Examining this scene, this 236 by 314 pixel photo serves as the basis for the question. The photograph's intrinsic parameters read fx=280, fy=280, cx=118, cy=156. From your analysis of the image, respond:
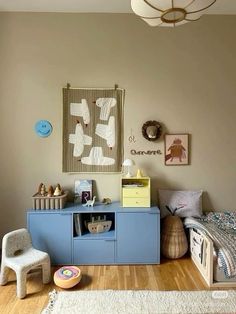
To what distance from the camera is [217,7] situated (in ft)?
9.89

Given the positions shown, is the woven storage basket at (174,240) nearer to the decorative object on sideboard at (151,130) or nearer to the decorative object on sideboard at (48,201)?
the decorative object on sideboard at (151,130)

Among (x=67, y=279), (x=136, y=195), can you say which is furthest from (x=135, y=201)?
(x=67, y=279)

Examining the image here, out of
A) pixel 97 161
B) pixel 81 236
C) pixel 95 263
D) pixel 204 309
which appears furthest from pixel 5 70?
pixel 204 309

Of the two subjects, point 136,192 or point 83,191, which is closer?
point 136,192

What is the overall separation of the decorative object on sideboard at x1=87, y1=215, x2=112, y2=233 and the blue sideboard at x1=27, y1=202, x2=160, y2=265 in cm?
10

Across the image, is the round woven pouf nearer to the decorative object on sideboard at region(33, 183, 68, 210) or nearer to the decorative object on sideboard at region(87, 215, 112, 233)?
the decorative object on sideboard at region(87, 215, 112, 233)

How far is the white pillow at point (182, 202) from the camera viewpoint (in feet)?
10.3

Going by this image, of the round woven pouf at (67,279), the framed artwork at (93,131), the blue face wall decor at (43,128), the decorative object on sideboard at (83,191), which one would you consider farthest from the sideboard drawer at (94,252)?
the blue face wall decor at (43,128)

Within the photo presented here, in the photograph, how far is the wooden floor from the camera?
7.27 ft

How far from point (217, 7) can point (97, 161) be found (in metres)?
2.12

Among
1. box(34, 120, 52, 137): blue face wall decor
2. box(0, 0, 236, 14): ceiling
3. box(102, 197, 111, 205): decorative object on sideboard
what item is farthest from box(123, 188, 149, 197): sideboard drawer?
box(0, 0, 236, 14): ceiling

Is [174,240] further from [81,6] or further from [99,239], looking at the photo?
[81,6]

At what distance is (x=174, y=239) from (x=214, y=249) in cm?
56

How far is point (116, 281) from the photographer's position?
2.55 meters
